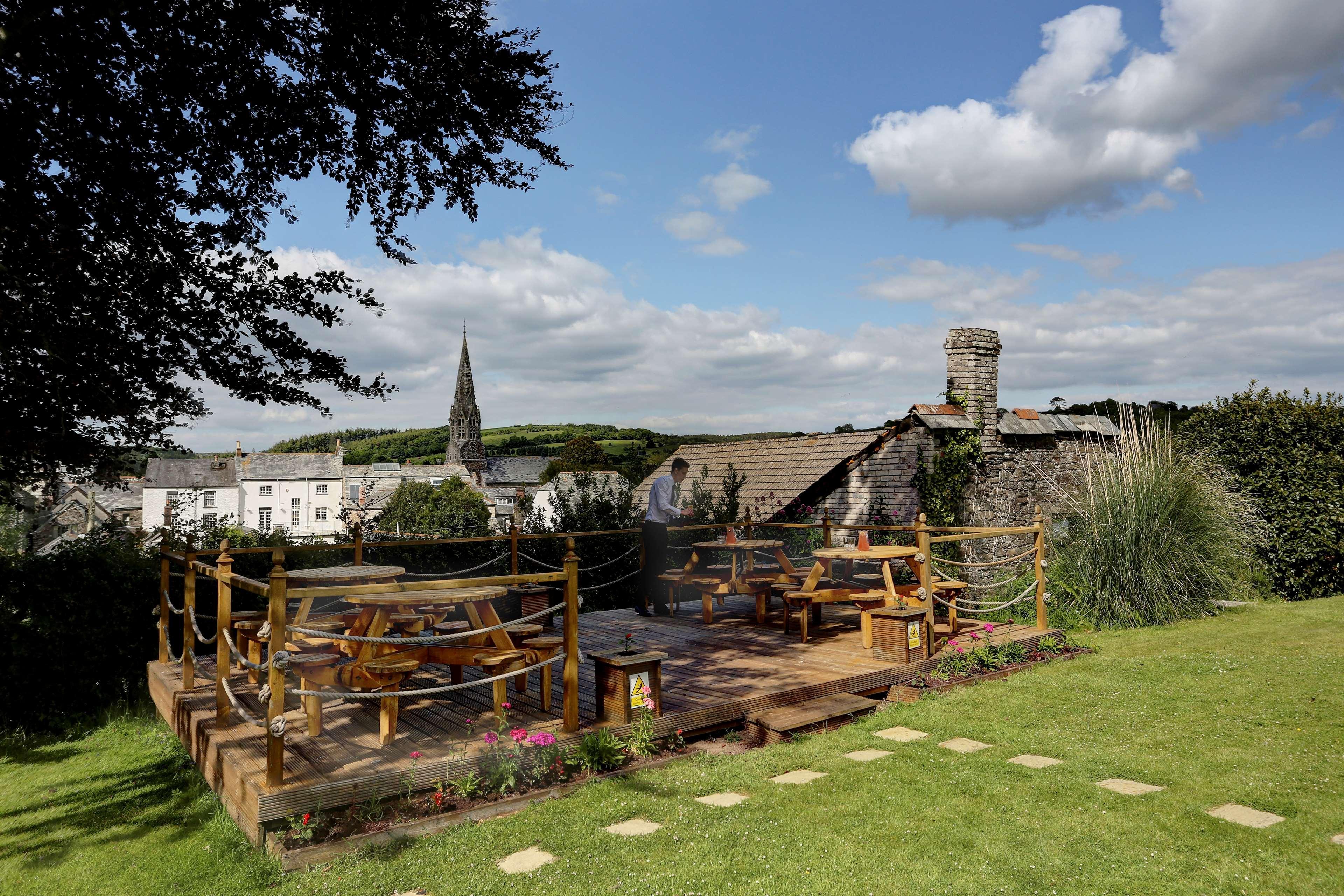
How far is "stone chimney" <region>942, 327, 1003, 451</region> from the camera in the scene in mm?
12523

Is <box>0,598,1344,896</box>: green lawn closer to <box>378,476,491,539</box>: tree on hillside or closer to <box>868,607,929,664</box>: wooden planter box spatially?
<box>868,607,929,664</box>: wooden planter box

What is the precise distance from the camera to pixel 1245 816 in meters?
4.04

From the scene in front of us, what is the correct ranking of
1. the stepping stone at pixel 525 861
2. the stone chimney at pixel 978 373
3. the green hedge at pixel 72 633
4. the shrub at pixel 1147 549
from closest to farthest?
the stepping stone at pixel 525 861 < the green hedge at pixel 72 633 < the shrub at pixel 1147 549 < the stone chimney at pixel 978 373

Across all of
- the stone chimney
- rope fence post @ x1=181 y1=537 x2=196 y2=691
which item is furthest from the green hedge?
the stone chimney

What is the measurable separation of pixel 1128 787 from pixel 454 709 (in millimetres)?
4238

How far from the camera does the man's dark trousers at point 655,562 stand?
363 inches

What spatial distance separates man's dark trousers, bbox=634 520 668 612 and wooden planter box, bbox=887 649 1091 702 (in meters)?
3.36

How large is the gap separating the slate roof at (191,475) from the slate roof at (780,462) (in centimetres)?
5296

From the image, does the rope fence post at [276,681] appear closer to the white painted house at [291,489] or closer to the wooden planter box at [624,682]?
the wooden planter box at [624,682]

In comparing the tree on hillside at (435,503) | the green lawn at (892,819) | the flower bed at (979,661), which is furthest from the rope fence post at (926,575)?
the tree on hillside at (435,503)

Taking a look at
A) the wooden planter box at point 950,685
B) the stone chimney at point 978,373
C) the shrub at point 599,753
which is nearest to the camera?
the shrub at point 599,753

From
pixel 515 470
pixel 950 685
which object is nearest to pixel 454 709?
pixel 950 685

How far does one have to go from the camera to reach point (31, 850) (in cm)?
470

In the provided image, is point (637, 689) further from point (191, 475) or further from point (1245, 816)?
point (191, 475)
